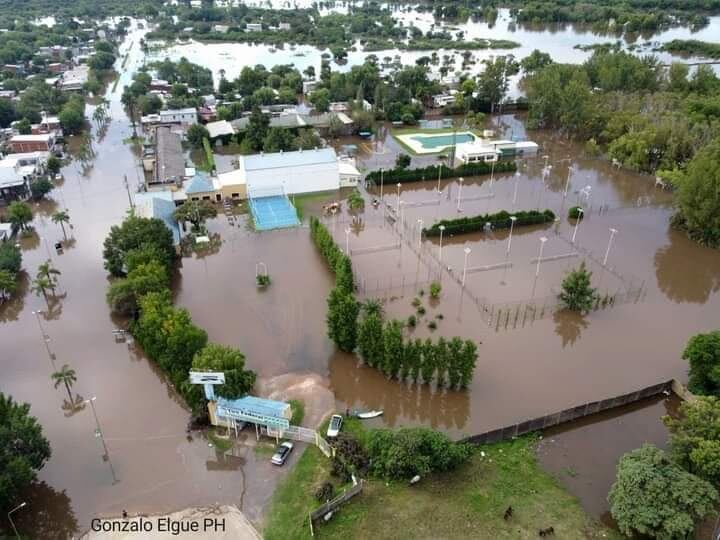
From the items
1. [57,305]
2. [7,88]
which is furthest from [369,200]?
[7,88]

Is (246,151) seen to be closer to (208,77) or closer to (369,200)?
(369,200)

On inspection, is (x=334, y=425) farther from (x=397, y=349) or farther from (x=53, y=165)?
(x=53, y=165)

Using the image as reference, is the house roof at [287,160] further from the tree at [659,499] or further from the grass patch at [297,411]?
the tree at [659,499]

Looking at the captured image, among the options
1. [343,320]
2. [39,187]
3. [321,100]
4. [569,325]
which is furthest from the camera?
[321,100]

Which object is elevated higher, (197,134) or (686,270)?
(197,134)

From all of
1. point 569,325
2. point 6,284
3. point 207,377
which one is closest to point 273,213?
point 6,284

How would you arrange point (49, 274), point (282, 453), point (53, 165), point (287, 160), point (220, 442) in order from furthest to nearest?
1. point (53, 165)
2. point (287, 160)
3. point (49, 274)
4. point (220, 442)
5. point (282, 453)

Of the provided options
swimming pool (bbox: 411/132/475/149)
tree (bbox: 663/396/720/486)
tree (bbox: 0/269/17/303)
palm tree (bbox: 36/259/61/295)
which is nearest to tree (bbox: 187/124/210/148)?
swimming pool (bbox: 411/132/475/149)
